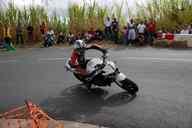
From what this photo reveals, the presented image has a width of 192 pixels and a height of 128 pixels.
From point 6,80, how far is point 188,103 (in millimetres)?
6978

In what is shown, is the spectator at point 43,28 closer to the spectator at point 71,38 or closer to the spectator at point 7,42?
the spectator at point 71,38

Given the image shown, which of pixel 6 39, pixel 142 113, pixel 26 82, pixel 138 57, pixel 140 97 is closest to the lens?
pixel 142 113

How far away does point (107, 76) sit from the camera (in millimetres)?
13633

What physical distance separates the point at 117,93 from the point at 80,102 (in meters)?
1.23

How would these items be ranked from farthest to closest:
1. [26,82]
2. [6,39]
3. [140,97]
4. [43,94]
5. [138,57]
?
[6,39]
[138,57]
[26,82]
[43,94]
[140,97]

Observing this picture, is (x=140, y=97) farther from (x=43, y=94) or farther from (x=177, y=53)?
(x=177, y=53)

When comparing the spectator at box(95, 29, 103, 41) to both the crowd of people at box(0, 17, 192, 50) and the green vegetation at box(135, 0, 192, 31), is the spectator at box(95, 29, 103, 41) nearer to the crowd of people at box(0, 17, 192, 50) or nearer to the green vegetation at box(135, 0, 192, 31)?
the crowd of people at box(0, 17, 192, 50)

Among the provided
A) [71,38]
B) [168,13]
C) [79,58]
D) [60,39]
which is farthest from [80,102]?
[168,13]

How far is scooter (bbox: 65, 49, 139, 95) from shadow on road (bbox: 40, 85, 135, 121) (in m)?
0.24

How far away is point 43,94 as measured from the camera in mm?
13961

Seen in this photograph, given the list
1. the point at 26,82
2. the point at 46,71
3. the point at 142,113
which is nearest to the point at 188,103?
the point at 142,113

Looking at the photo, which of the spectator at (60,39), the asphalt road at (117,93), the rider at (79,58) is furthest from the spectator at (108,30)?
the rider at (79,58)

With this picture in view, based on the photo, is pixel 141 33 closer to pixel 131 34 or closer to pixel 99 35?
pixel 131 34

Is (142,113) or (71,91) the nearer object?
(142,113)
